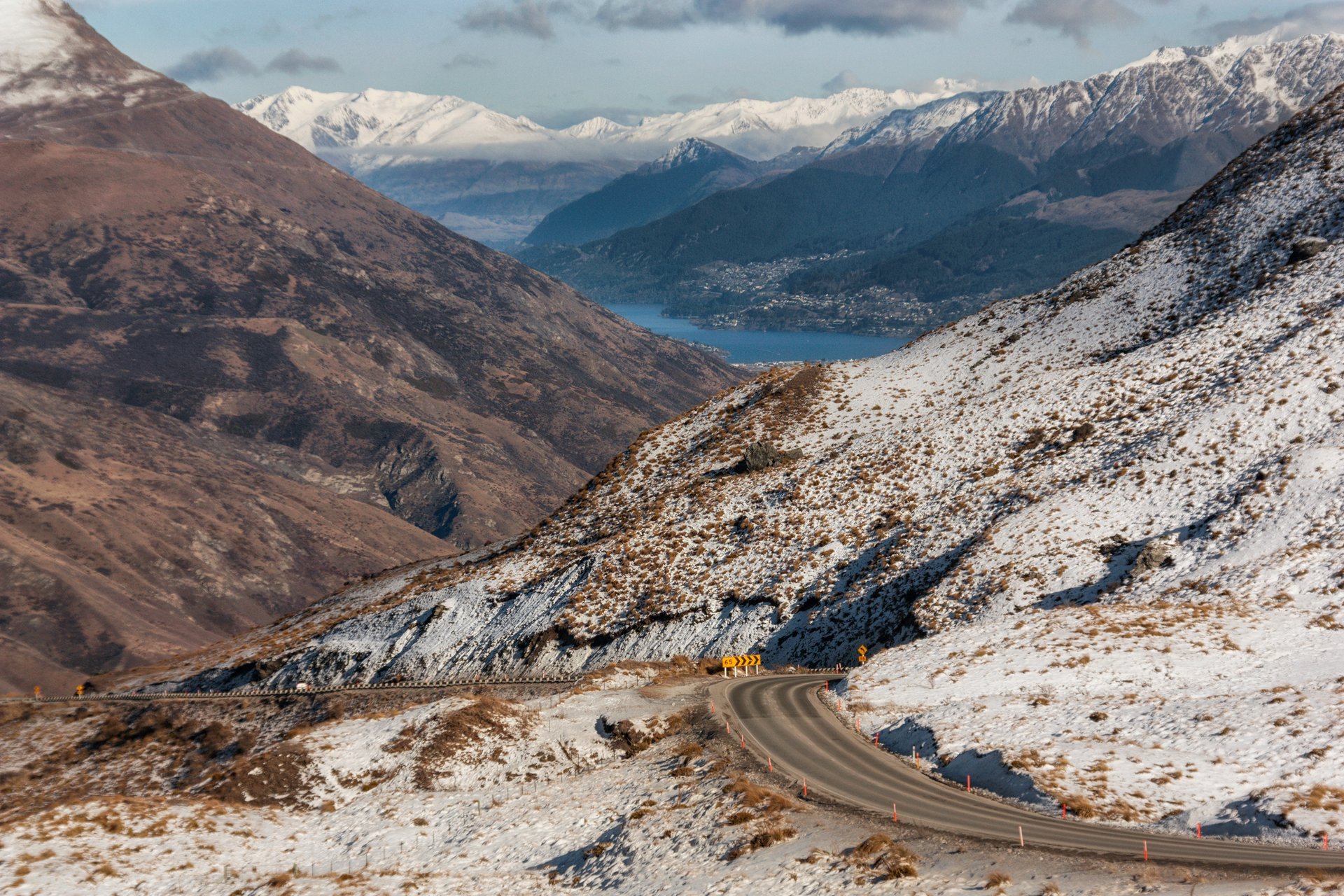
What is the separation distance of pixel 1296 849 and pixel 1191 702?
10915 millimetres

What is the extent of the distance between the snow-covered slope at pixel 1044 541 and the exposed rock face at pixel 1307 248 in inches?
9.2

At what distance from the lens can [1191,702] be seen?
124 feet

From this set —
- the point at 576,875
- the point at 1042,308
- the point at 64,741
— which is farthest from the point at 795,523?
the point at 64,741

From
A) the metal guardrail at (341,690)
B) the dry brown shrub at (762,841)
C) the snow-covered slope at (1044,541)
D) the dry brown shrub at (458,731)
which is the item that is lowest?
the metal guardrail at (341,690)


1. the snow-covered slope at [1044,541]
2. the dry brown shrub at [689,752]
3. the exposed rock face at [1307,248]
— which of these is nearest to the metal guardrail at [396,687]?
the snow-covered slope at [1044,541]

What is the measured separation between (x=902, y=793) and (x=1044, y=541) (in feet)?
93.4

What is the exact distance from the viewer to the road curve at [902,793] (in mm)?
27406

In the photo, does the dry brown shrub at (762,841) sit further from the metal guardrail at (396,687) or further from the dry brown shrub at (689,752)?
the metal guardrail at (396,687)

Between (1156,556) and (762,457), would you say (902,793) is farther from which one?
(762,457)

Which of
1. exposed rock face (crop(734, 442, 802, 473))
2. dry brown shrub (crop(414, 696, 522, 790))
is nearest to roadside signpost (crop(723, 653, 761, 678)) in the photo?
dry brown shrub (crop(414, 696, 522, 790))

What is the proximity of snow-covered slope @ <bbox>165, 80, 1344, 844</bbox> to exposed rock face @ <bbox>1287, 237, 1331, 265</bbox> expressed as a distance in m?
0.23

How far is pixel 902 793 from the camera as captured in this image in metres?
35.2

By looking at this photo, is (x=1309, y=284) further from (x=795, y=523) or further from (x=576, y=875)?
(x=576, y=875)

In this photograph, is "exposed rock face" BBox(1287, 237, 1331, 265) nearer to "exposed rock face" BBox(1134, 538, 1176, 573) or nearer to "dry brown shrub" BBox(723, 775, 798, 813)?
"exposed rock face" BBox(1134, 538, 1176, 573)
